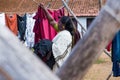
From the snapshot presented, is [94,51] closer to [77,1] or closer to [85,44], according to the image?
[85,44]

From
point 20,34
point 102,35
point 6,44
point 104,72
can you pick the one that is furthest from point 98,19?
point 104,72

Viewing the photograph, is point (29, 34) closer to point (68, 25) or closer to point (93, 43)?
point (68, 25)

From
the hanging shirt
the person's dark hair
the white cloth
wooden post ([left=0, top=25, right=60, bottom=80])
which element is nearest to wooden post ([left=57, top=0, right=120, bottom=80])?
wooden post ([left=0, top=25, right=60, bottom=80])

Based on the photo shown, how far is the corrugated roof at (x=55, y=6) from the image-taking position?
Answer: 2094 cm

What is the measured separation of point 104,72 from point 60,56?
599cm

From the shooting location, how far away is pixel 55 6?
69.6 ft

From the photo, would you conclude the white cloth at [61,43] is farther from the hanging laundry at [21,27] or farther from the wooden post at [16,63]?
the hanging laundry at [21,27]

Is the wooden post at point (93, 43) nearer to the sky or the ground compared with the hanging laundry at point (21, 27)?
nearer to the sky

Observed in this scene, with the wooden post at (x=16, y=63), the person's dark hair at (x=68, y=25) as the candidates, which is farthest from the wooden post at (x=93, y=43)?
the person's dark hair at (x=68, y=25)

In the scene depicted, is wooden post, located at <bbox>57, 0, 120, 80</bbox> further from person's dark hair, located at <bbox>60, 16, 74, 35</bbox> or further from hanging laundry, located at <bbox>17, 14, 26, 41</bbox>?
hanging laundry, located at <bbox>17, 14, 26, 41</bbox>

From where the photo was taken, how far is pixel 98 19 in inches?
38.6

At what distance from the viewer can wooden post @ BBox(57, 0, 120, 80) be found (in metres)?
0.96

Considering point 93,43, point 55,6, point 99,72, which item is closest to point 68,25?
point 93,43

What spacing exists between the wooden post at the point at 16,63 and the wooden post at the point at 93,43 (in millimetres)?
157
